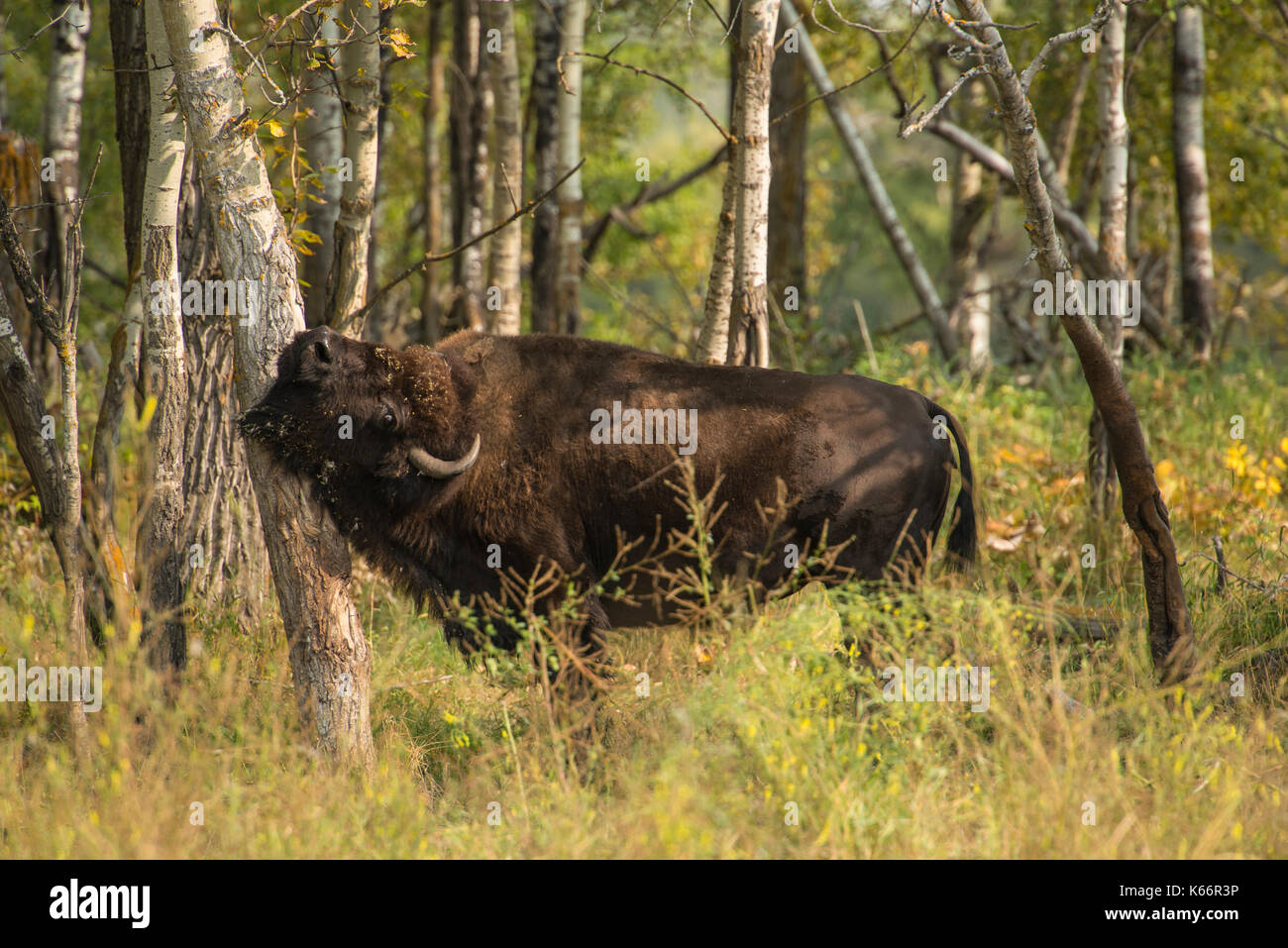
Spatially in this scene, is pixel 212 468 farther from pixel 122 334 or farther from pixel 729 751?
pixel 729 751

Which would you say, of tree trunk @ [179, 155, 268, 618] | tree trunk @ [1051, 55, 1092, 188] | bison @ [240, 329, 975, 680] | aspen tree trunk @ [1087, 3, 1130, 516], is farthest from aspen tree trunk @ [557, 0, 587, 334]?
tree trunk @ [1051, 55, 1092, 188]

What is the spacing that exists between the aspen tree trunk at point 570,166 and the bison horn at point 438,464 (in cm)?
461

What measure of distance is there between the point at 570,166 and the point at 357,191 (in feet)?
12.4

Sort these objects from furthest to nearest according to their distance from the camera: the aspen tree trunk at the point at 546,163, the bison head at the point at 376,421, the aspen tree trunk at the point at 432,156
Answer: the aspen tree trunk at the point at 432,156
the aspen tree trunk at the point at 546,163
the bison head at the point at 376,421

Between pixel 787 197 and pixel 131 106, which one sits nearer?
pixel 131 106

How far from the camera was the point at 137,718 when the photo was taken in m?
5.23

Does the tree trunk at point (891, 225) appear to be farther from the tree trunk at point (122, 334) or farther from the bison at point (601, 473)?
the tree trunk at point (122, 334)

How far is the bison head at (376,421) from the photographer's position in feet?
15.6

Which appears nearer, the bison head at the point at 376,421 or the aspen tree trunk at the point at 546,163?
the bison head at the point at 376,421

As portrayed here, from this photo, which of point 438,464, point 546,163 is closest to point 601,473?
point 438,464

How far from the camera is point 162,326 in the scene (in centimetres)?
517

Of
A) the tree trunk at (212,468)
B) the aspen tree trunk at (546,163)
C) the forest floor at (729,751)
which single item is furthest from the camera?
the aspen tree trunk at (546,163)

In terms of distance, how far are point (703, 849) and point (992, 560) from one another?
4.11 metres

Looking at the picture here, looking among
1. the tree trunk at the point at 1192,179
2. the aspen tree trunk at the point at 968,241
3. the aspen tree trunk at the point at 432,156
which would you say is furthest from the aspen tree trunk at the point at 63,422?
the aspen tree trunk at the point at 968,241
